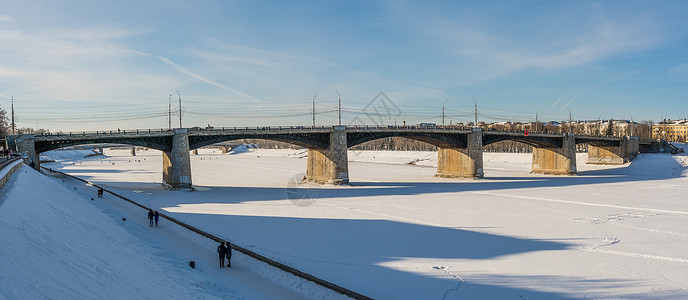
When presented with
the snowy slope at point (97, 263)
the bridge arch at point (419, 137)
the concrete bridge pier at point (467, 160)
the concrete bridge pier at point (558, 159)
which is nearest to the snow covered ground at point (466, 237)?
the snowy slope at point (97, 263)

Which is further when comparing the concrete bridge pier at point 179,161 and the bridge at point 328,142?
the concrete bridge pier at point 179,161

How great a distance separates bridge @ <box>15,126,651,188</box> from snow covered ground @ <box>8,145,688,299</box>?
286 inches

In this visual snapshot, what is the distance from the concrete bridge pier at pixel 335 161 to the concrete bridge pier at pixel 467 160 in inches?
796

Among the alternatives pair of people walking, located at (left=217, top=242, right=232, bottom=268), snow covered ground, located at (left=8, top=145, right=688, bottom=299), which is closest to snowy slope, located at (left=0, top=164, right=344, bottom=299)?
pair of people walking, located at (left=217, top=242, right=232, bottom=268)

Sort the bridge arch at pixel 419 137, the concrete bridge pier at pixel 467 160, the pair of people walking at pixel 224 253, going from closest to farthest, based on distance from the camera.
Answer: the pair of people walking at pixel 224 253 < the bridge arch at pixel 419 137 < the concrete bridge pier at pixel 467 160

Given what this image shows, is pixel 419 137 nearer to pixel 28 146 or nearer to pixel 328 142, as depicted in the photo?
pixel 328 142

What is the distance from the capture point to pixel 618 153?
88688mm

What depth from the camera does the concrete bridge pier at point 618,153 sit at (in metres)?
88.1

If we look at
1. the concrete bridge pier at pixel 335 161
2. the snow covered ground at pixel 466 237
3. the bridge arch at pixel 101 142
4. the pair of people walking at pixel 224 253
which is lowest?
the snow covered ground at pixel 466 237

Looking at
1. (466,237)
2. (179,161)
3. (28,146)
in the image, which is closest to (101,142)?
(28,146)

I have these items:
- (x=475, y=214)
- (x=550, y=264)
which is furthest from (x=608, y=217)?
(x=550, y=264)

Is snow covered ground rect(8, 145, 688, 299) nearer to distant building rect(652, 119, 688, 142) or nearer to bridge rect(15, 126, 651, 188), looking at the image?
bridge rect(15, 126, 651, 188)

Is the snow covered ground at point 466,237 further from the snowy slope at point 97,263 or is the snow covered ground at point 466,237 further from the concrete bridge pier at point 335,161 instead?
the concrete bridge pier at point 335,161

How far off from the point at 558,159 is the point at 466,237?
64272 millimetres
